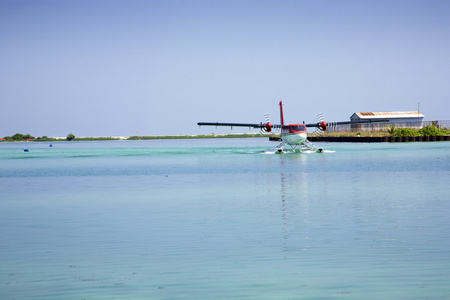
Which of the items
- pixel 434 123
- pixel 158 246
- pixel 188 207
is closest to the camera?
pixel 158 246

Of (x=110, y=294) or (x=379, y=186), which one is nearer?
(x=110, y=294)

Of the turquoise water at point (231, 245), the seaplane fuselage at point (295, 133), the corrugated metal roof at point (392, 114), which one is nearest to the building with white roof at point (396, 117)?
the corrugated metal roof at point (392, 114)

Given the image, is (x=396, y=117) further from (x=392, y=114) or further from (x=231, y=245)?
(x=231, y=245)

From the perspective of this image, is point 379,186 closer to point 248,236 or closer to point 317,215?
point 317,215

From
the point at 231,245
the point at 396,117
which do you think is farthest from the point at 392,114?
the point at 231,245

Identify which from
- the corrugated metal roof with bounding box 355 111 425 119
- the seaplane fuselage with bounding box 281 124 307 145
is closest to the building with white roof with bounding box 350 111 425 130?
the corrugated metal roof with bounding box 355 111 425 119

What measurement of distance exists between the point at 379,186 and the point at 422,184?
2.26 metres

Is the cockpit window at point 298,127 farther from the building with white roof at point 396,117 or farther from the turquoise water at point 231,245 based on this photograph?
the building with white roof at point 396,117

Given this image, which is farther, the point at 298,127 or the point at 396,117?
the point at 396,117

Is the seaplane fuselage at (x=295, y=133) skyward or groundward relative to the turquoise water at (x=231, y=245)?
skyward

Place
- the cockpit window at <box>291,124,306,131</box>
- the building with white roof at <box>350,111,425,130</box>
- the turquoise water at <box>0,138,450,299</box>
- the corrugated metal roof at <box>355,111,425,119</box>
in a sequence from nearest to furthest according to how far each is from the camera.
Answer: the turquoise water at <box>0,138,450,299</box> → the cockpit window at <box>291,124,306,131</box> → the building with white roof at <box>350,111,425,130</box> → the corrugated metal roof at <box>355,111,425,119</box>

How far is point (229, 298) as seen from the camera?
8.58 metres

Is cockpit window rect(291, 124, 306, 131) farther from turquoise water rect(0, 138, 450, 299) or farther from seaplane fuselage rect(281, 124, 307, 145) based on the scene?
turquoise water rect(0, 138, 450, 299)

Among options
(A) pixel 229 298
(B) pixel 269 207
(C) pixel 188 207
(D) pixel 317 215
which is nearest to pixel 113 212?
(C) pixel 188 207
